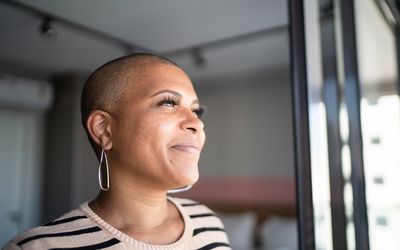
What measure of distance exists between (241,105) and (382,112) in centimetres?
191

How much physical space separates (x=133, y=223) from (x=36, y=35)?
6.03ft

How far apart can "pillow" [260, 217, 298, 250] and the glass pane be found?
3.33ft

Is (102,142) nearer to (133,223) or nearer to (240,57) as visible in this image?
(133,223)

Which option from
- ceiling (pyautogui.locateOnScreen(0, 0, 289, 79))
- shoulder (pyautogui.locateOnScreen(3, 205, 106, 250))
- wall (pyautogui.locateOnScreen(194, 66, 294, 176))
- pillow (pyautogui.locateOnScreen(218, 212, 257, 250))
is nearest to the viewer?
shoulder (pyautogui.locateOnScreen(3, 205, 106, 250))

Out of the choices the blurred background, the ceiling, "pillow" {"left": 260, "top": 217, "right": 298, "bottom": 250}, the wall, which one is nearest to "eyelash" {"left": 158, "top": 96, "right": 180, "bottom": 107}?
the blurred background


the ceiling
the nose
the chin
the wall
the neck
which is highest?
the ceiling

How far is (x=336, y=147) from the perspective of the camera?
2.57ft

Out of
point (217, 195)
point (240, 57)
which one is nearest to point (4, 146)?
point (217, 195)

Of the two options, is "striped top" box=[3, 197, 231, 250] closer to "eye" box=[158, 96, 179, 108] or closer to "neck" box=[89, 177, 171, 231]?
"neck" box=[89, 177, 171, 231]

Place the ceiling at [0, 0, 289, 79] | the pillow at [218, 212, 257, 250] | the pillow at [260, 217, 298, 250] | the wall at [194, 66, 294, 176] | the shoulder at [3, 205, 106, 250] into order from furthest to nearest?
the wall at [194, 66, 294, 176] → the pillow at [218, 212, 257, 250] → the pillow at [260, 217, 298, 250] → the ceiling at [0, 0, 289, 79] → the shoulder at [3, 205, 106, 250]

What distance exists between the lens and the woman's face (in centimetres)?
59

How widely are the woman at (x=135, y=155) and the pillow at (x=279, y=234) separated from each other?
2013mm

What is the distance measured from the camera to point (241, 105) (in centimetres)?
326

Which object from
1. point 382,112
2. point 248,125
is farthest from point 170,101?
point 248,125
